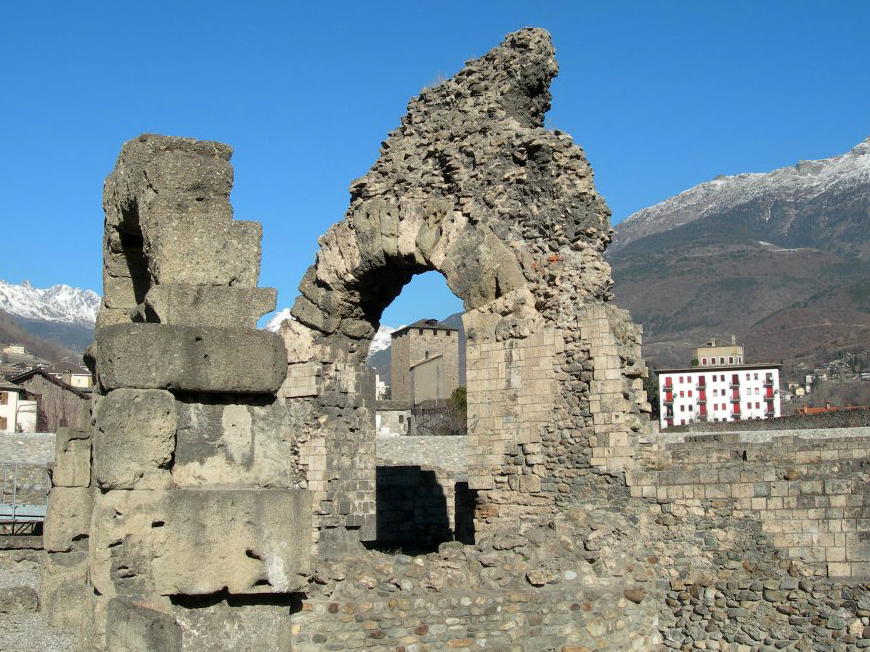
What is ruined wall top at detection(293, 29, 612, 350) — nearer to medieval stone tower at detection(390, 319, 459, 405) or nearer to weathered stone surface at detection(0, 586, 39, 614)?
weathered stone surface at detection(0, 586, 39, 614)

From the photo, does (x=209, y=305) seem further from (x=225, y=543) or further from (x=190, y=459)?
(x=225, y=543)

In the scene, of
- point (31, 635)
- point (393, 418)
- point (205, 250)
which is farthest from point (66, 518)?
point (393, 418)

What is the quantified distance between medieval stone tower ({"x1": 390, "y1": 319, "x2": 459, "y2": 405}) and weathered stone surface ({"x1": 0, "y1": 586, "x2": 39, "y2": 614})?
159 feet

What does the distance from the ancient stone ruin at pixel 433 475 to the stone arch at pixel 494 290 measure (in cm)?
3

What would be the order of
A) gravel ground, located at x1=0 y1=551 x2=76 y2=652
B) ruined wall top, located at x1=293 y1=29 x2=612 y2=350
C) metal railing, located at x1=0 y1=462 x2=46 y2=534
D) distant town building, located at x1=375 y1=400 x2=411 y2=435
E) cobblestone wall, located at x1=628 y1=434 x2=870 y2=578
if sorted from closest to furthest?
gravel ground, located at x1=0 y1=551 x2=76 y2=652, cobblestone wall, located at x1=628 y1=434 x2=870 y2=578, ruined wall top, located at x1=293 y1=29 x2=612 y2=350, metal railing, located at x1=0 y1=462 x2=46 y2=534, distant town building, located at x1=375 y1=400 x2=411 y2=435

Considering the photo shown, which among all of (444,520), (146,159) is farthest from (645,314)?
(146,159)

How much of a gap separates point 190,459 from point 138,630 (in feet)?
2.62

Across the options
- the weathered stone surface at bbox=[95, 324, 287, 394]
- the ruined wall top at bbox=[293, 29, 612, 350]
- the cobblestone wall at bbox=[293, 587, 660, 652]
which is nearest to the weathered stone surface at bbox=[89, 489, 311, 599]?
the weathered stone surface at bbox=[95, 324, 287, 394]

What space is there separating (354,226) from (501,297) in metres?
2.70

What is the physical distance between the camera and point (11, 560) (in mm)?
12062

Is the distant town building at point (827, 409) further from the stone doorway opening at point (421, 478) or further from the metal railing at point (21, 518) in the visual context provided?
the metal railing at point (21, 518)

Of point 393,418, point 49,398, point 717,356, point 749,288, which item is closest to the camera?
point 49,398

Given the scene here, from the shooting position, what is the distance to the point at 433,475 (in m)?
18.3

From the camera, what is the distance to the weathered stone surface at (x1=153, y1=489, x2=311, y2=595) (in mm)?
4621
